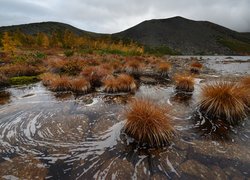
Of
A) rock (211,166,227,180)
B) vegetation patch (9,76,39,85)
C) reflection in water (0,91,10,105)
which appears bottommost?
vegetation patch (9,76,39,85)

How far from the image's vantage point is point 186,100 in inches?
425

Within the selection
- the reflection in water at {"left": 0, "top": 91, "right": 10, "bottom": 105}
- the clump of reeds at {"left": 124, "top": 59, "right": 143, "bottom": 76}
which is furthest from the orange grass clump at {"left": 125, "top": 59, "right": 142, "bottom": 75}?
the reflection in water at {"left": 0, "top": 91, "right": 10, "bottom": 105}

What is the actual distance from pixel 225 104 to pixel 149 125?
3.84 metres

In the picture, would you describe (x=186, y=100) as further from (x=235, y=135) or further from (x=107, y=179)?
(x=107, y=179)

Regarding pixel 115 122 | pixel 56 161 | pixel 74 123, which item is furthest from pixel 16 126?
pixel 115 122

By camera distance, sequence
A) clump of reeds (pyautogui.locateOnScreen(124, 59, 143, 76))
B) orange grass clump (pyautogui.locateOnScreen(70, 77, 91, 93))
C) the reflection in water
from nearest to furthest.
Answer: the reflection in water → orange grass clump (pyautogui.locateOnScreen(70, 77, 91, 93)) → clump of reeds (pyautogui.locateOnScreen(124, 59, 143, 76))

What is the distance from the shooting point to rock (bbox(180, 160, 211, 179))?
467 cm

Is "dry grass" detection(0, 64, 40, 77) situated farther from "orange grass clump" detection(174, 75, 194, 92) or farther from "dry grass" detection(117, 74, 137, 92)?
"orange grass clump" detection(174, 75, 194, 92)

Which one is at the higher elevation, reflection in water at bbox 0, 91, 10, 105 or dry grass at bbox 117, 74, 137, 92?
dry grass at bbox 117, 74, 137, 92

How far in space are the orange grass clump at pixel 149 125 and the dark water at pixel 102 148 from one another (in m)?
0.25

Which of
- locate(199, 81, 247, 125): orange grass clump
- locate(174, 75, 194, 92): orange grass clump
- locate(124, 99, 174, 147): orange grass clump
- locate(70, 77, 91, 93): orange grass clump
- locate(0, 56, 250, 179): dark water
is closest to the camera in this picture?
locate(0, 56, 250, 179): dark water

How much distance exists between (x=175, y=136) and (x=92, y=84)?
8623mm

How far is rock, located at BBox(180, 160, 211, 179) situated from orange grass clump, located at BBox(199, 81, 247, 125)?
11.3 ft

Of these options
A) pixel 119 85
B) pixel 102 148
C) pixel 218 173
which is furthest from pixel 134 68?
pixel 218 173
